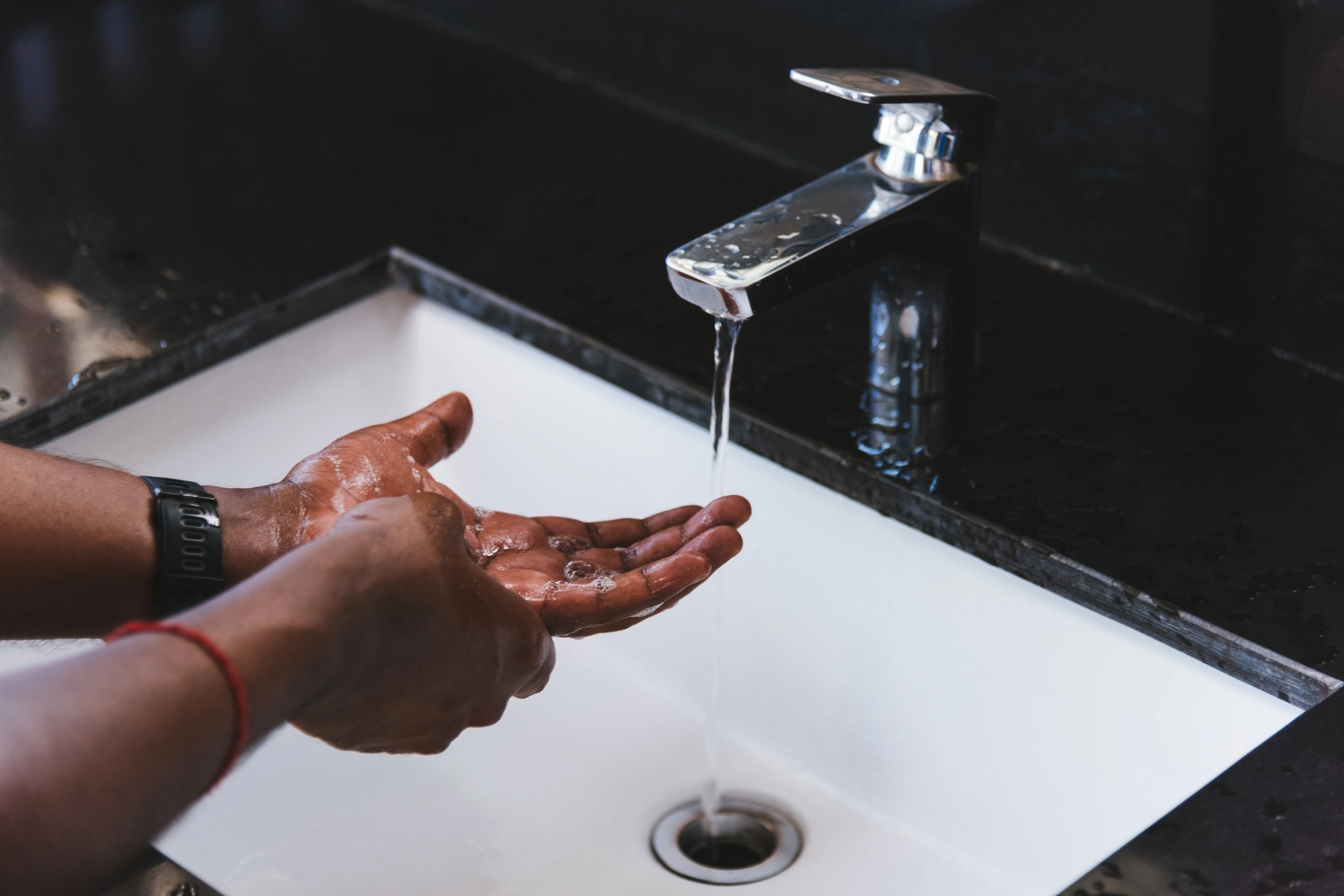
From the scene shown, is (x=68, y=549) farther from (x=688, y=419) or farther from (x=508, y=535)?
(x=688, y=419)

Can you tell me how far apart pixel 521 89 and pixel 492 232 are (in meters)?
0.29

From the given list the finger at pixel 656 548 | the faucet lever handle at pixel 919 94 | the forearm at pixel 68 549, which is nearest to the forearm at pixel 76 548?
the forearm at pixel 68 549

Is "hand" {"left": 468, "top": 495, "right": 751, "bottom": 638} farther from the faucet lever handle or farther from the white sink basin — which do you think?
the faucet lever handle

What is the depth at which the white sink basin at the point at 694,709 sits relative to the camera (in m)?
0.87

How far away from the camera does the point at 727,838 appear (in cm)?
99

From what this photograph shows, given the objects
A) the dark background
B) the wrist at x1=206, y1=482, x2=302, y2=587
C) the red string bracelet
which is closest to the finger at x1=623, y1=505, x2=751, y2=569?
the wrist at x1=206, y1=482, x2=302, y2=587

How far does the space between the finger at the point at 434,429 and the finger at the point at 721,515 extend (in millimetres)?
180

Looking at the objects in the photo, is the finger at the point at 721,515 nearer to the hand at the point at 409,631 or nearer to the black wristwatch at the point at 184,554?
the hand at the point at 409,631

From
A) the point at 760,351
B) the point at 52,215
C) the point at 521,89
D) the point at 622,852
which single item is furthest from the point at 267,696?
the point at 521,89

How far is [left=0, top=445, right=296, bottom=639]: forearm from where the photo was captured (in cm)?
82

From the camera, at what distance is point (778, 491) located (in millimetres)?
1003

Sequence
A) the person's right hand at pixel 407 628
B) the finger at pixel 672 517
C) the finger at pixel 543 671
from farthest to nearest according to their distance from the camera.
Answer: the finger at pixel 672 517 < the finger at pixel 543 671 < the person's right hand at pixel 407 628

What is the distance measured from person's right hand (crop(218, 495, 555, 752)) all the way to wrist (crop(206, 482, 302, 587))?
182 mm

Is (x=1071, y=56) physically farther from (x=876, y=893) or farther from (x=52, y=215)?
(x=52, y=215)
